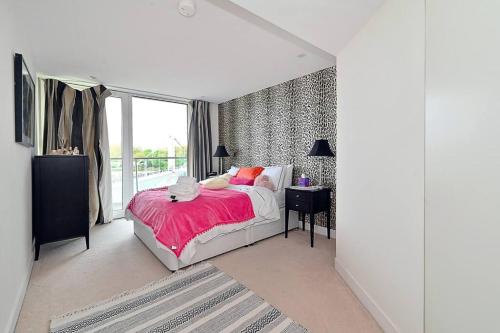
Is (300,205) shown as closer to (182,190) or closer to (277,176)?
(277,176)

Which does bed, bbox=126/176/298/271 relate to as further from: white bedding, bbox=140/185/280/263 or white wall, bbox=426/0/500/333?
white wall, bbox=426/0/500/333

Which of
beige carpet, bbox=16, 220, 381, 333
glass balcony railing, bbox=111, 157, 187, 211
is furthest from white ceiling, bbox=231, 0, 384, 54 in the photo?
glass balcony railing, bbox=111, 157, 187, 211

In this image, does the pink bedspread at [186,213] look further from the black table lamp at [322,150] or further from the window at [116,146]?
Result: the window at [116,146]

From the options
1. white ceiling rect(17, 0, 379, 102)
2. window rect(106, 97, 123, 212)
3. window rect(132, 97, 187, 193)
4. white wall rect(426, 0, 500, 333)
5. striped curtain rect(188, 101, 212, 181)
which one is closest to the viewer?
white wall rect(426, 0, 500, 333)

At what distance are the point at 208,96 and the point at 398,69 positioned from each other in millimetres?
3919

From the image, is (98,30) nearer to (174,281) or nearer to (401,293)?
(174,281)

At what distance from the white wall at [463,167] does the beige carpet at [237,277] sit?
73 cm

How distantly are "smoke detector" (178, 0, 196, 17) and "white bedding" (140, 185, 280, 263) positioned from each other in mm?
2057

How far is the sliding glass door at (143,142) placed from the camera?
14.4 feet

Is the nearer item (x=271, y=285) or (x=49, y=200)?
(x=271, y=285)

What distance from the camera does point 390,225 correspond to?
4.79 ft

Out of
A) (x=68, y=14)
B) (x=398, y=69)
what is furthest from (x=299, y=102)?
(x=68, y=14)

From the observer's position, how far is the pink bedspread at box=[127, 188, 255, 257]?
226 centimetres

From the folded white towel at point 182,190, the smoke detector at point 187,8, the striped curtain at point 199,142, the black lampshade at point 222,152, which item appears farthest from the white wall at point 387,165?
the striped curtain at point 199,142
